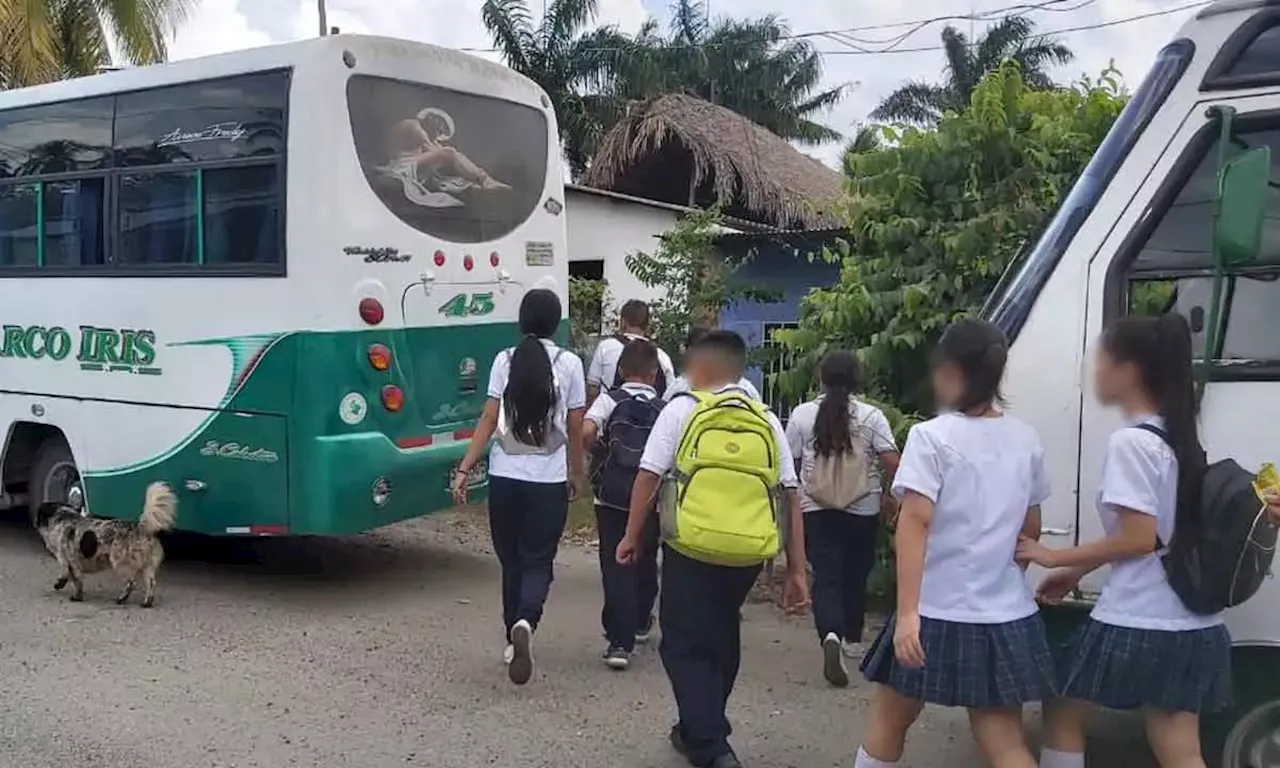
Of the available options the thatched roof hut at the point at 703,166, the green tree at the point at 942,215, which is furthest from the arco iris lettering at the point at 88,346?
the thatched roof hut at the point at 703,166

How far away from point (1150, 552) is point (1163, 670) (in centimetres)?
34

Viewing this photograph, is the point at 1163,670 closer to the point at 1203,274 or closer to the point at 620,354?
the point at 1203,274

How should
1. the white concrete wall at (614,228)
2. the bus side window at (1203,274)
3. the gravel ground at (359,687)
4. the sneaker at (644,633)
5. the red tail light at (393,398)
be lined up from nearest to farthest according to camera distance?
1. the bus side window at (1203,274)
2. the gravel ground at (359,687)
3. the sneaker at (644,633)
4. the red tail light at (393,398)
5. the white concrete wall at (614,228)

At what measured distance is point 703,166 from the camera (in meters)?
20.6

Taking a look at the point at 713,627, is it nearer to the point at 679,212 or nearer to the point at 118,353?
the point at 118,353

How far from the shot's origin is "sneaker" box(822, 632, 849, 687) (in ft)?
19.7

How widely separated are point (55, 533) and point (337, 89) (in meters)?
3.02

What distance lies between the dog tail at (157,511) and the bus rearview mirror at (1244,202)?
5900mm

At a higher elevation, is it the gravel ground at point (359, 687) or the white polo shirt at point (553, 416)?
the white polo shirt at point (553, 416)

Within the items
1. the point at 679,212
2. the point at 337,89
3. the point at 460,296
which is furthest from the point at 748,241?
the point at 337,89

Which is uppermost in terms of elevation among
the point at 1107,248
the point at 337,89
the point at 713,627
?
the point at 337,89

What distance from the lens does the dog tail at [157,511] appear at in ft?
24.5

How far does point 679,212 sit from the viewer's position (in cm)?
1620

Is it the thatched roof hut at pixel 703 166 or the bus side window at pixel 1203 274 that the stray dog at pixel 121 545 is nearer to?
the bus side window at pixel 1203 274
